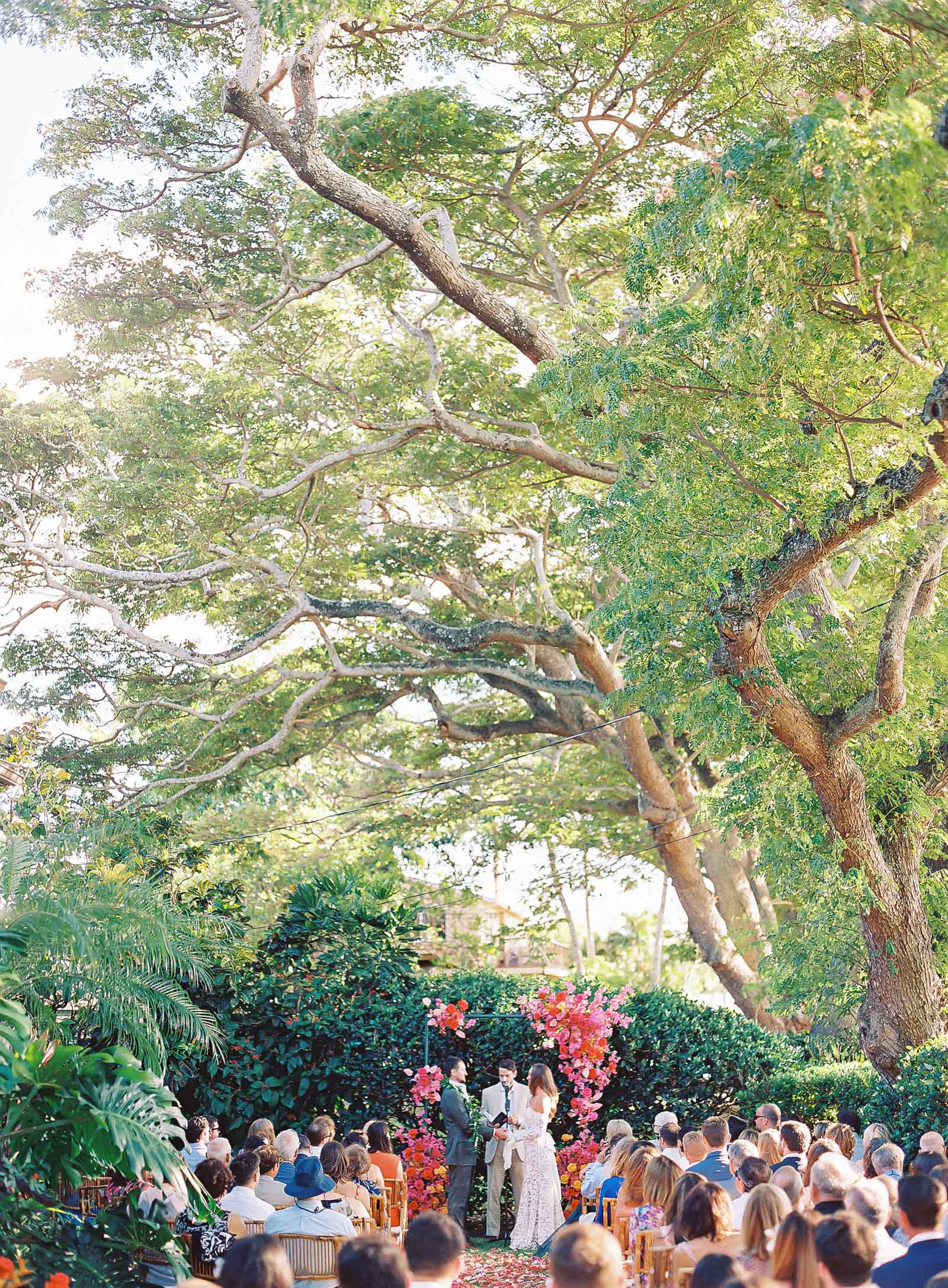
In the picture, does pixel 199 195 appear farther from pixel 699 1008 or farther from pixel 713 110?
pixel 699 1008

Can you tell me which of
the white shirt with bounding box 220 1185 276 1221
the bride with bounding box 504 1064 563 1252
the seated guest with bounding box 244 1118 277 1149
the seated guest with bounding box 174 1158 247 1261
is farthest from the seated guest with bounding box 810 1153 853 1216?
the bride with bounding box 504 1064 563 1252

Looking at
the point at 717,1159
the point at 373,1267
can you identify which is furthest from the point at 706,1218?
the point at 717,1159

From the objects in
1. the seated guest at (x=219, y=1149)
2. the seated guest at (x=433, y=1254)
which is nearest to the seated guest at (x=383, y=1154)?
the seated guest at (x=219, y=1149)

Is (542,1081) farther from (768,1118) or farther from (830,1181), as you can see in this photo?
(830,1181)

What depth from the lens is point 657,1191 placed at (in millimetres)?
6590

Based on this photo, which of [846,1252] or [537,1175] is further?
[537,1175]

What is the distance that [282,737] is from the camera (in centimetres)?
1592

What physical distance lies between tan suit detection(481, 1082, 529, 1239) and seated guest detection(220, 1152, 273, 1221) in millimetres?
4074

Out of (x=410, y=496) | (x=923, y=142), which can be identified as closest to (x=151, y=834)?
(x=410, y=496)

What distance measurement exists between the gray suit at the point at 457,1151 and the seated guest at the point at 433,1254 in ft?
23.5

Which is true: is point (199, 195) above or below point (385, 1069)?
above

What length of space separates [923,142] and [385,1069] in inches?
376

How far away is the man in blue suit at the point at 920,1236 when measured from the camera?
4391 millimetres

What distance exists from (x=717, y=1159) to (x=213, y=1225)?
2828 millimetres
